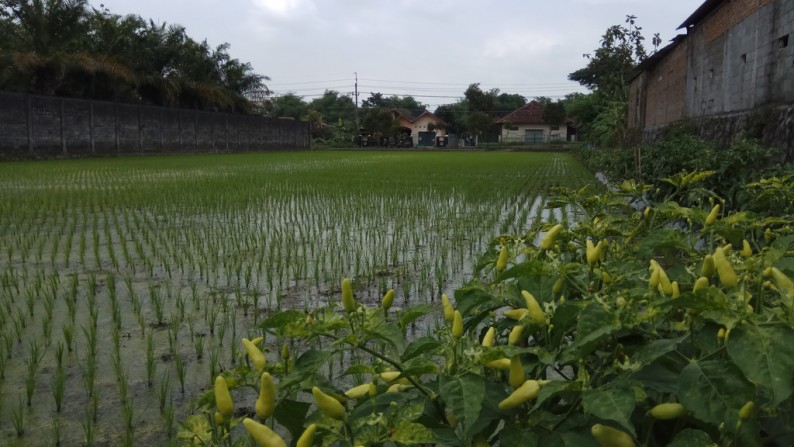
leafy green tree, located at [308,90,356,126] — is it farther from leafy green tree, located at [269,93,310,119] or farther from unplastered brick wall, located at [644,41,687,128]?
unplastered brick wall, located at [644,41,687,128]

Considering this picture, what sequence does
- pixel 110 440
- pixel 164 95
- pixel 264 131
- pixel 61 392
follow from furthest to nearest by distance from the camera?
pixel 264 131 < pixel 164 95 < pixel 61 392 < pixel 110 440

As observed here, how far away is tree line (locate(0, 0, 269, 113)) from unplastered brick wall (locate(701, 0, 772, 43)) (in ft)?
61.5

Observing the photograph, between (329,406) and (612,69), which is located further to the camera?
(612,69)

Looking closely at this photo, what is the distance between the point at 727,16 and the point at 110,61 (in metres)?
20.1

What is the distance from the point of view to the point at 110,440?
2.14 meters

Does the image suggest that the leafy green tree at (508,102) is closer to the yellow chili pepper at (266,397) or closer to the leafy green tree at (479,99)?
the leafy green tree at (479,99)

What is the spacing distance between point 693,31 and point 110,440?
573 inches

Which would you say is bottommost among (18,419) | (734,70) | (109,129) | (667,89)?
(18,419)

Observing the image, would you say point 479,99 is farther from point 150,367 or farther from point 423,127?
point 150,367

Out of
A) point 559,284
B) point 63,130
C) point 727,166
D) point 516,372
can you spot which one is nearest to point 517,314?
point 559,284

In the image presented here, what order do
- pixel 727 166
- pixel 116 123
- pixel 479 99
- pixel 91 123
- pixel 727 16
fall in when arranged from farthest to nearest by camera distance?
pixel 479 99 < pixel 116 123 < pixel 91 123 < pixel 727 16 < pixel 727 166

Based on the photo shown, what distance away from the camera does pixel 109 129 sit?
875 inches

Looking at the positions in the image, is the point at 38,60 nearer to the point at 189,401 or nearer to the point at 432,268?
the point at 432,268

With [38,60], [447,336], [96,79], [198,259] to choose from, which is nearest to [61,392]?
[447,336]
